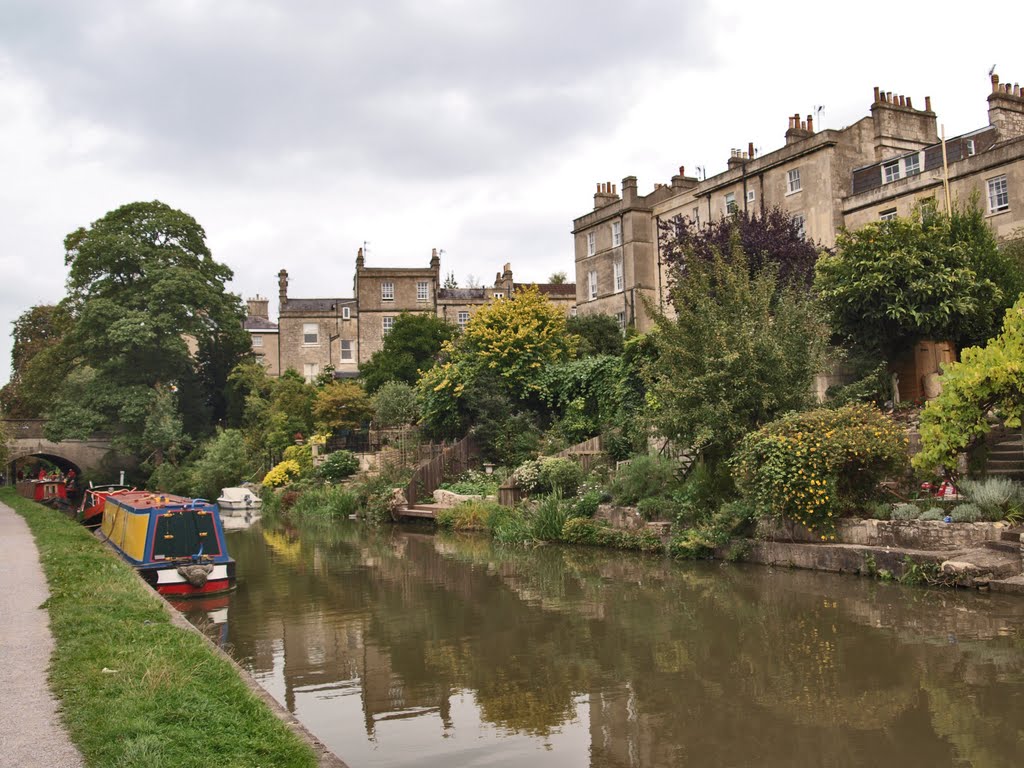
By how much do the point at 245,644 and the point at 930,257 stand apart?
1668 cm

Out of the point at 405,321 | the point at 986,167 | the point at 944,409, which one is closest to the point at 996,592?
the point at 944,409

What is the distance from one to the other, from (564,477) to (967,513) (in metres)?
10.9

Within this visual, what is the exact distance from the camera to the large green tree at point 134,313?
134 ft

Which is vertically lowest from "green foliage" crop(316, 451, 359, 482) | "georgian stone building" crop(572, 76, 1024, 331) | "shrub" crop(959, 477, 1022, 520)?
"shrub" crop(959, 477, 1022, 520)

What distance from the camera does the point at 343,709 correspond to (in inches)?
320

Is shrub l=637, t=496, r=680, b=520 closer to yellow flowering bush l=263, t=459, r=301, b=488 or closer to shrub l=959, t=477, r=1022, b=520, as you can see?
shrub l=959, t=477, r=1022, b=520

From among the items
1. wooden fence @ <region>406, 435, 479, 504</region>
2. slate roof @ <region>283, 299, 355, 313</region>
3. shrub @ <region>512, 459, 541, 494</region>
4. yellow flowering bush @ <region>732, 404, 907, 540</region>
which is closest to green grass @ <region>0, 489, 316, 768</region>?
yellow flowering bush @ <region>732, 404, 907, 540</region>

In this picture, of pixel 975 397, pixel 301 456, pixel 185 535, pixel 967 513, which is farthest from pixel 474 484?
pixel 975 397

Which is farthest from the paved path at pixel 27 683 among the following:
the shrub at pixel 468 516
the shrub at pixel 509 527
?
the shrub at pixel 468 516

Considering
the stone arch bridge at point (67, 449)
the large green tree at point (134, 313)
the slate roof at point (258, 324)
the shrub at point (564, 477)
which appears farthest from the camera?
the slate roof at point (258, 324)

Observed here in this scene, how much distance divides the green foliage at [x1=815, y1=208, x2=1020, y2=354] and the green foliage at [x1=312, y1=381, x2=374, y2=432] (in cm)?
2384

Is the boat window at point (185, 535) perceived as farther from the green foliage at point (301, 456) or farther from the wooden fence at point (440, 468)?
the green foliage at point (301, 456)

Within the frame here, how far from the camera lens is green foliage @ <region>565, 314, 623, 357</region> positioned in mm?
35412

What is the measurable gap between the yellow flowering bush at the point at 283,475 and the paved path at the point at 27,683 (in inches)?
985
